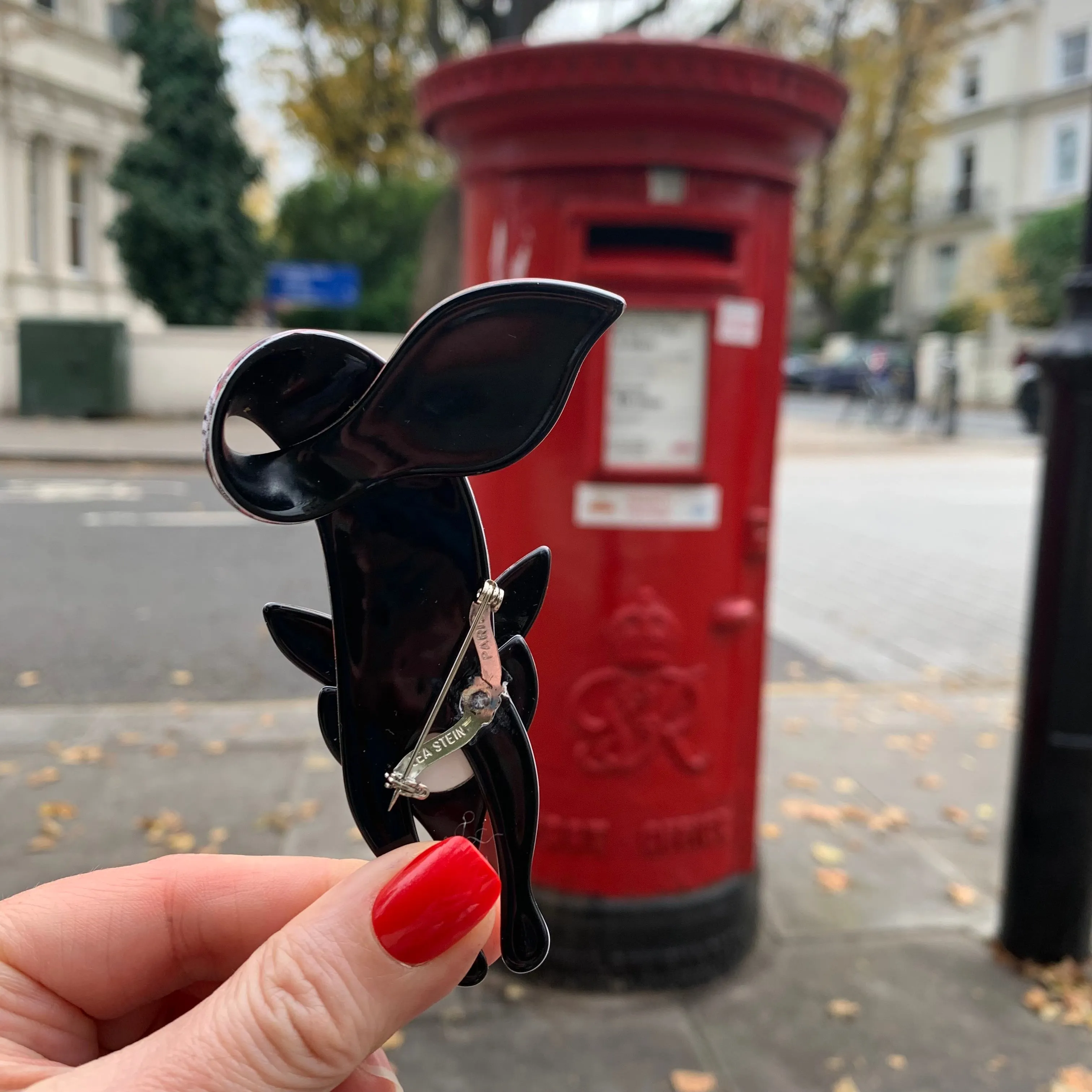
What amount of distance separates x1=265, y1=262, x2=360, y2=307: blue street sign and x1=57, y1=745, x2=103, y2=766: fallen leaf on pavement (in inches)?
527

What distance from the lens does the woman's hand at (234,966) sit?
761 millimetres

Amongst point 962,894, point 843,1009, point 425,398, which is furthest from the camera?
point 962,894

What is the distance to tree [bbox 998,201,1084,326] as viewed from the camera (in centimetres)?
3014

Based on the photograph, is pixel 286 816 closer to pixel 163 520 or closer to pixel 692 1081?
pixel 692 1081

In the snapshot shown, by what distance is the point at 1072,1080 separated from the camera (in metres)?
2.54

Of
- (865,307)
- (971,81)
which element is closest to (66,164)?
(971,81)

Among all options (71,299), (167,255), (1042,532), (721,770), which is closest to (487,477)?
(721,770)

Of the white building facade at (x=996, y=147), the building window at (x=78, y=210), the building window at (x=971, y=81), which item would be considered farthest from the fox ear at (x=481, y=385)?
the building window at (x=971, y=81)

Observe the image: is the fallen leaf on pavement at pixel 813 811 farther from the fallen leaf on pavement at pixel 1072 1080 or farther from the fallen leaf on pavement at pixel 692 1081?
the fallen leaf on pavement at pixel 692 1081

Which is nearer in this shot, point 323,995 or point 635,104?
point 323,995

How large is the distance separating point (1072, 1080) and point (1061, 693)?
95 cm

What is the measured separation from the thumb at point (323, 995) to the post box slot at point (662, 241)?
194 centimetres

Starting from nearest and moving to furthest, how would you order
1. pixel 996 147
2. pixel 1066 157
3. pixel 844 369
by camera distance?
pixel 844 369, pixel 1066 157, pixel 996 147

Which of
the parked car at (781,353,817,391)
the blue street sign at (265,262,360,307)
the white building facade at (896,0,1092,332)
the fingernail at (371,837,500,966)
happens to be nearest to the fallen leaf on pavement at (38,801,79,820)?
the fingernail at (371,837,500,966)
